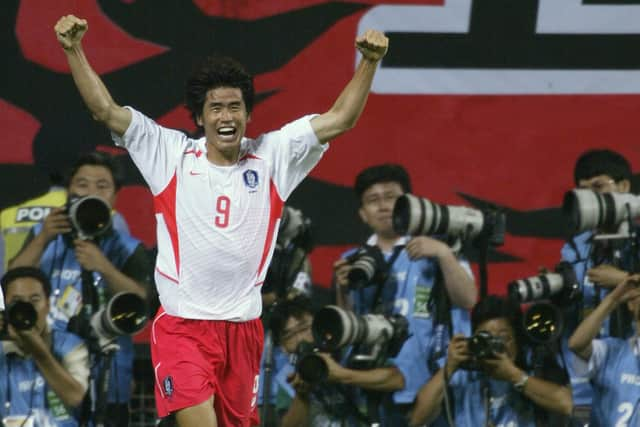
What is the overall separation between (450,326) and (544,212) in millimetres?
1508

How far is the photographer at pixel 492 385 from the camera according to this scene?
8.13 m

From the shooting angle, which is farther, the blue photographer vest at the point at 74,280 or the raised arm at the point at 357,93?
the blue photographer vest at the point at 74,280

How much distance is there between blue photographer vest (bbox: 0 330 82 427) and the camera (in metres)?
8.41

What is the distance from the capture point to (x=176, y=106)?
9.70 meters

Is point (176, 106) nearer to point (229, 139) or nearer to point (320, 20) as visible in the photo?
point (320, 20)

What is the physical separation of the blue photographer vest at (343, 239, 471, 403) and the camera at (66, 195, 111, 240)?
1397 millimetres

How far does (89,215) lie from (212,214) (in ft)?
5.13

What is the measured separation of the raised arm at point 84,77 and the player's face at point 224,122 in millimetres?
335

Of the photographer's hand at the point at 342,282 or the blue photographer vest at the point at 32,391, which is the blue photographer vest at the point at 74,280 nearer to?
the blue photographer vest at the point at 32,391

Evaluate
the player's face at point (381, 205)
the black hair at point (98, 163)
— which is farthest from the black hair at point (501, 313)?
the black hair at point (98, 163)

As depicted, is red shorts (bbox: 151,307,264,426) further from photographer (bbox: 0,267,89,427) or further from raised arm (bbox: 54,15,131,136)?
photographer (bbox: 0,267,89,427)

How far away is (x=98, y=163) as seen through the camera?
29.0 feet

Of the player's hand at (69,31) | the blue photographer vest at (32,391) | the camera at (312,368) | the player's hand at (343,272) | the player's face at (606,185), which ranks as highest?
the player's hand at (69,31)

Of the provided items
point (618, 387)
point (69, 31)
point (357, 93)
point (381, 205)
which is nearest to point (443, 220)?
point (381, 205)
